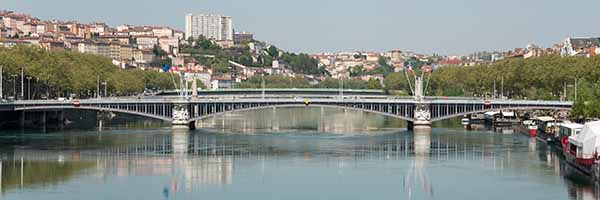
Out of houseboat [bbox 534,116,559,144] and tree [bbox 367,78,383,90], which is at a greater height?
tree [bbox 367,78,383,90]

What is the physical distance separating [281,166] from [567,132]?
1201 centimetres

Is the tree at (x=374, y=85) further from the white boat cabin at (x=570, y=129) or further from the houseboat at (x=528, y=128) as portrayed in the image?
the white boat cabin at (x=570, y=129)

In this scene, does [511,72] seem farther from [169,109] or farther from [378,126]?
[169,109]

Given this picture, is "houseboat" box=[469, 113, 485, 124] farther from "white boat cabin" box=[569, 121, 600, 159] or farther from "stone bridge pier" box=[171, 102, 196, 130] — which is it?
"white boat cabin" box=[569, 121, 600, 159]

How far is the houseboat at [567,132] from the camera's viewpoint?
185 feet

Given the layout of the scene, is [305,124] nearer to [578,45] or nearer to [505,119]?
[505,119]

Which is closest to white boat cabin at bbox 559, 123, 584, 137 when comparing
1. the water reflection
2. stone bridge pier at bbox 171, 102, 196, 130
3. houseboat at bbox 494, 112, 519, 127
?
the water reflection

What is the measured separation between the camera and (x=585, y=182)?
159 feet

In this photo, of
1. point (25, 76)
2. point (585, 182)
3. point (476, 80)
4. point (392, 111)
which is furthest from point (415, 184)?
point (476, 80)

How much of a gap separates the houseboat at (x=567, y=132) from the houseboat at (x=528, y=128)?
1235 cm

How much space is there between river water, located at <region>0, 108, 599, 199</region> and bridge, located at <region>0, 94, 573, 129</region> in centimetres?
145

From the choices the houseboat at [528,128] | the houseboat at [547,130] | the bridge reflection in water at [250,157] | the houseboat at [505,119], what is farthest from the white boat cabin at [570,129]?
the houseboat at [505,119]

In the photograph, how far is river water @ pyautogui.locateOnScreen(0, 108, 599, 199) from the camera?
47.3 meters

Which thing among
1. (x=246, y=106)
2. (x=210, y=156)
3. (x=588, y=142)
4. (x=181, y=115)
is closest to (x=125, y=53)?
(x=181, y=115)
